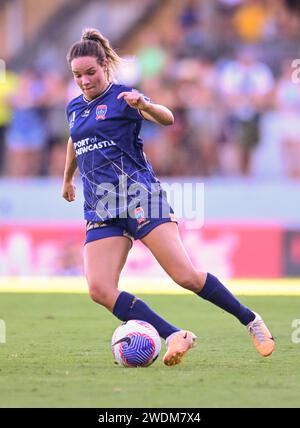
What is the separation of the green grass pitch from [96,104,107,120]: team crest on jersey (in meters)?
1.78

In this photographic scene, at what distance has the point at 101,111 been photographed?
758cm

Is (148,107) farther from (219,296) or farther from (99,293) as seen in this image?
(219,296)

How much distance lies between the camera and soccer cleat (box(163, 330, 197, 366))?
735cm

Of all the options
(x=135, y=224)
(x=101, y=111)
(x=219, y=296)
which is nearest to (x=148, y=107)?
(x=101, y=111)

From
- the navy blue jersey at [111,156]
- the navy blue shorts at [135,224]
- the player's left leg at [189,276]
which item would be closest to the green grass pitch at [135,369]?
the player's left leg at [189,276]

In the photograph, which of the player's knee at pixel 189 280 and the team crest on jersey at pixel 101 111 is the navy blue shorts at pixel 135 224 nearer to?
the player's knee at pixel 189 280

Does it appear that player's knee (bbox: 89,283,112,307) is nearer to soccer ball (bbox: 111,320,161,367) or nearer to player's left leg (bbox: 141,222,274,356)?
soccer ball (bbox: 111,320,161,367)

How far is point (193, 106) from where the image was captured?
18.8m

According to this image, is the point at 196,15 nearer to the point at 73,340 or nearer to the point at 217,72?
the point at 217,72

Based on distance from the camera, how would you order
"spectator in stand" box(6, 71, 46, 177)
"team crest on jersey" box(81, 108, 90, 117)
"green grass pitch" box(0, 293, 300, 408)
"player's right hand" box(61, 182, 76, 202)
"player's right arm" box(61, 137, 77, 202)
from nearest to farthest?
1. "green grass pitch" box(0, 293, 300, 408)
2. "team crest on jersey" box(81, 108, 90, 117)
3. "player's right arm" box(61, 137, 77, 202)
4. "player's right hand" box(61, 182, 76, 202)
5. "spectator in stand" box(6, 71, 46, 177)

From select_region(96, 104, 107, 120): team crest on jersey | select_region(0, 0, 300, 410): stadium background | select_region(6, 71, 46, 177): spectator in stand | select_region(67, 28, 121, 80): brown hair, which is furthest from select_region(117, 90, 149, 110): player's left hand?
select_region(6, 71, 46, 177): spectator in stand

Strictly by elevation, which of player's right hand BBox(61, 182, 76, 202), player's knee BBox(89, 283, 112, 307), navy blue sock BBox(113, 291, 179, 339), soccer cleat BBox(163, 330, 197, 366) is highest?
player's right hand BBox(61, 182, 76, 202)

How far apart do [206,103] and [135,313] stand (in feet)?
37.5

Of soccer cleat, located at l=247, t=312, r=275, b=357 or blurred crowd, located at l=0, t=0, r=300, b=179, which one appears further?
blurred crowd, located at l=0, t=0, r=300, b=179
